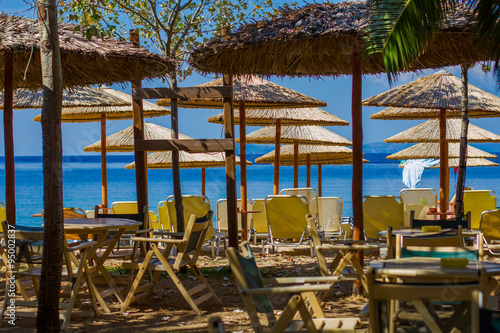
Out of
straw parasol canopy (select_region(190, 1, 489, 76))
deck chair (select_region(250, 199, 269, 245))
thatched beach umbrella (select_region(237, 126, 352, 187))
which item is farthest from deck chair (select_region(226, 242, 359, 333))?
thatched beach umbrella (select_region(237, 126, 352, 187))

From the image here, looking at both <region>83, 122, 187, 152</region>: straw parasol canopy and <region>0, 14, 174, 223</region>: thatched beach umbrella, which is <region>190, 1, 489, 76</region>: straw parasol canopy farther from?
<region>83, 122, 187, 152</region>: straw parasol canopy

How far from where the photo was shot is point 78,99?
984 centimetres

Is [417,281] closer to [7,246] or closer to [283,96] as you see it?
[7,246]

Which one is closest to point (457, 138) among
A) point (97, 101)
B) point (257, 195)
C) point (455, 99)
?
point (455, 99)

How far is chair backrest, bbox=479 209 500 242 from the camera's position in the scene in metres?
7.25

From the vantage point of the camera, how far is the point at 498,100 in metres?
10.0

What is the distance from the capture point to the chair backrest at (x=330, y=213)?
32.0 feet

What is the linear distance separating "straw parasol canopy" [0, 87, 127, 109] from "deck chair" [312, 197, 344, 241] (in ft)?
12.3

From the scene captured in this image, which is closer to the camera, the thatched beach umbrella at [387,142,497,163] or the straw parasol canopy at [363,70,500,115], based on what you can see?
the straw parasol canopy at [363,70,500,115]

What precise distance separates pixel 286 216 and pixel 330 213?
193cm

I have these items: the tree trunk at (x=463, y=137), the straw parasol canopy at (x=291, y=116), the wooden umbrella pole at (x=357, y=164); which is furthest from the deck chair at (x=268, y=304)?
the straw parasol canopy at (x=291, y=116)

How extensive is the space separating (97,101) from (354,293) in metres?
5.99

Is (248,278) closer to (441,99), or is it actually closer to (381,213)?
(381,213)

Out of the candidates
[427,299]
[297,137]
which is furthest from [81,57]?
[297,137]
